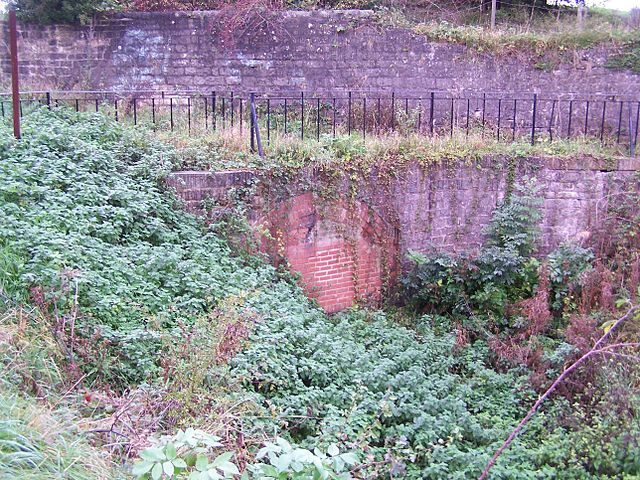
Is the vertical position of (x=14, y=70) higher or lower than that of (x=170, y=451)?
higher

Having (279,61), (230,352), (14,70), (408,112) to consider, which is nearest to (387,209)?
(408,112)

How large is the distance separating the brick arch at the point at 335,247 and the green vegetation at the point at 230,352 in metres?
0.56

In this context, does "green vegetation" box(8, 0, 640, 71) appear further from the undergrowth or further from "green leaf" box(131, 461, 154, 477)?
"green leaf" box(131, 461, 154, 477)

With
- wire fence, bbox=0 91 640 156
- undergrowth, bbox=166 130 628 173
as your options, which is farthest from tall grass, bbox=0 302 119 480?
wire fence, bbox=0 91 640 156

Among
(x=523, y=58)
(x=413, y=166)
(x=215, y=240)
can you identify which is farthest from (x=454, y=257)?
(x=523, y=58)

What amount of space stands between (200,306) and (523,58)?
9439mm

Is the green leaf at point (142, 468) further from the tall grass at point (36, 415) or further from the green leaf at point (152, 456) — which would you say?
the tall grass at point (36, 415)

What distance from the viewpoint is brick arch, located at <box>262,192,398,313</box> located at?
26.6 ft

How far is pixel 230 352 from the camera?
5.07 m

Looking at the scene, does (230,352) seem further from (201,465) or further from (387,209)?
(387,209)

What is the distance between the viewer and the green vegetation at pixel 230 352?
414 centimetres

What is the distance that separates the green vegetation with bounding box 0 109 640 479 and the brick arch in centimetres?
56

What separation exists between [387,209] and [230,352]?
4.48 meters

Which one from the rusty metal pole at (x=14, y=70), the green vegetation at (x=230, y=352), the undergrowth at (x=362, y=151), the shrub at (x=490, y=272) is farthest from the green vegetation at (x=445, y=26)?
the rusty metal pole at (x=14, y=70)
